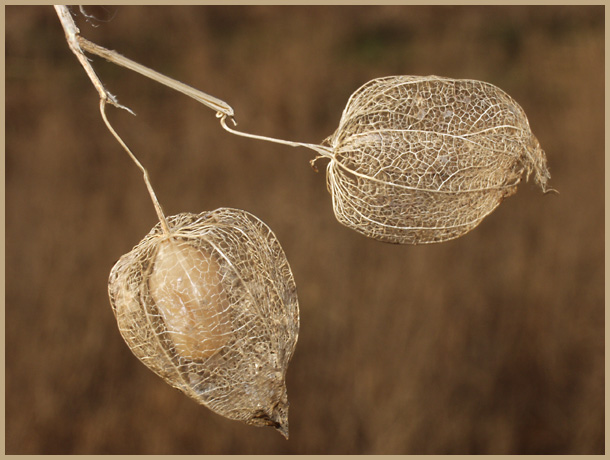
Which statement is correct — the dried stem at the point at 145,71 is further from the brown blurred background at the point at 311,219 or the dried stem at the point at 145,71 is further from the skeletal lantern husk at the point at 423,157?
the brown blurred background at the point at 311,219

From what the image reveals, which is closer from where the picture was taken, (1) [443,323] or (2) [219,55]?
(1) [443,323]

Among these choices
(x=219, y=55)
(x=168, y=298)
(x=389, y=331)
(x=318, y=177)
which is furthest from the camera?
(x=219, y=55)

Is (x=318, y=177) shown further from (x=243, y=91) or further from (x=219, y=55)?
(x=219, y=55)

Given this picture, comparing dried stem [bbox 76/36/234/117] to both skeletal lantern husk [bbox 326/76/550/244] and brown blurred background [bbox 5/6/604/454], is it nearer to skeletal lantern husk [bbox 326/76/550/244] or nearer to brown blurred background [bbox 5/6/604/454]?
skeletal lantern husk [bbox 326/76/550/244]

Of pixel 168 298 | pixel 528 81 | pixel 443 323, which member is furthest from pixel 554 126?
pixel 168 298

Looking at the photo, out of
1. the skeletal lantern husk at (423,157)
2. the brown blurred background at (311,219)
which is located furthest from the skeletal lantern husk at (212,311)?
the brown blurred background at (311,219)

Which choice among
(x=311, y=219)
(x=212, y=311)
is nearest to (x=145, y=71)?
(x=212, y=311)

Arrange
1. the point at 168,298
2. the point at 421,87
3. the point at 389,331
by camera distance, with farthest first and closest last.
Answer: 1. the point at 389,331
2. the point at 421,87
3. the point at 168,298
